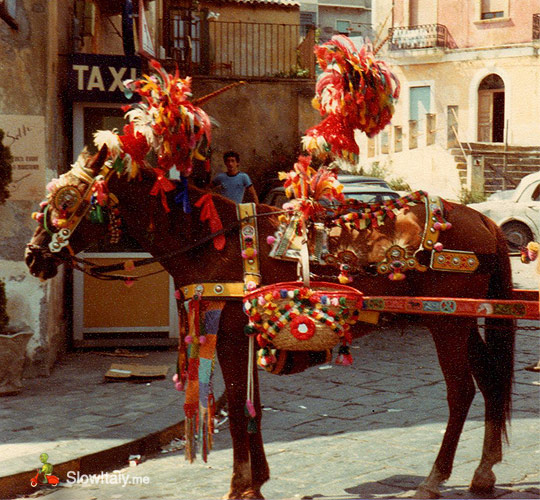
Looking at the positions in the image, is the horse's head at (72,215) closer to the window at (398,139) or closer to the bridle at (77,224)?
the bridle at (77,224)

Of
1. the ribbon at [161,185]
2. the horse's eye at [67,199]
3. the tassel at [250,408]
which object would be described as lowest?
the tassel at [250,408]

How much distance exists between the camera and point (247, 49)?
77.7 ft

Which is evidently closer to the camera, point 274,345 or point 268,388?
point 274,345

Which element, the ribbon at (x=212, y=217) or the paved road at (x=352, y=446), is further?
the paved road at (x=352, y=446)

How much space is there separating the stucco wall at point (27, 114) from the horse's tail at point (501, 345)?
468 centimetres

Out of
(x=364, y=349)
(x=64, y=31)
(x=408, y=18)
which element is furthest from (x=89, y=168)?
(x=408, y=18)

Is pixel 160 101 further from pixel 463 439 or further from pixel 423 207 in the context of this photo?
pixel 463 439

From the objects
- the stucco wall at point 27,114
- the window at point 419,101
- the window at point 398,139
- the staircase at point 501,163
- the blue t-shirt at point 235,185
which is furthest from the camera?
the window at point 419,101

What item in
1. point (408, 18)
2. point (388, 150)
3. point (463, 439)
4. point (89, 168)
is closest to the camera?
point (89, 168)

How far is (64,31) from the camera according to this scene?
31.6 feet

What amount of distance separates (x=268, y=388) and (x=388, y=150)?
26.3 metres

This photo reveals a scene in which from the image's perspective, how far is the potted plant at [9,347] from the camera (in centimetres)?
779

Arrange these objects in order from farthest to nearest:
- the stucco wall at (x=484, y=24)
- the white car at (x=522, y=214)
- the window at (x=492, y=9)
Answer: the window at (x=492, y=9)
the stucco wall at (x=484, y=24)
the white car at (x=522, y=214)

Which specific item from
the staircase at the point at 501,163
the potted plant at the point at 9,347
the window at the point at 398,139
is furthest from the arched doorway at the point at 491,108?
the potted plant at the point at 9,347
